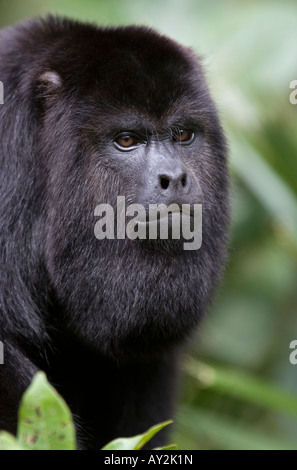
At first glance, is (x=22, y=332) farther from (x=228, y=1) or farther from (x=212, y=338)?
(x=228, y=1)

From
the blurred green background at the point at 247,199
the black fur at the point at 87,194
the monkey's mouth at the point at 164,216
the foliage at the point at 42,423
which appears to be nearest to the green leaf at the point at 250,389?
the blurred green background at the point at 247,199

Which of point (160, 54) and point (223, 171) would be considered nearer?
point (160, 54)

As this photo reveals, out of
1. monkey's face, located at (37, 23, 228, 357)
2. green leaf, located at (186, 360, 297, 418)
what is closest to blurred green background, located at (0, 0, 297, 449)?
green leaf, located at (186, 360, 297, 418)

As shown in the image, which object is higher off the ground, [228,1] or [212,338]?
[228,1]

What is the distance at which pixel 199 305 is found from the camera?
103 inches

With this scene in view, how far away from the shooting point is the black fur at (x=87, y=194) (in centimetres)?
244

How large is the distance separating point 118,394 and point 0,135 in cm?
107

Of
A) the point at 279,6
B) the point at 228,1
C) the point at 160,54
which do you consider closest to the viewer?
the point at 160,54

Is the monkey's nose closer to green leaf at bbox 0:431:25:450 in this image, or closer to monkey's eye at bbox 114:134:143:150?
monkey's eye at bbox 114:134:143:150

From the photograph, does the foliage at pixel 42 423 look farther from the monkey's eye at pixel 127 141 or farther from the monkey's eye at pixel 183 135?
the monkey's eye at pixel 183 135

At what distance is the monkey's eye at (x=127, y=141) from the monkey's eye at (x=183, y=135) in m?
0.13

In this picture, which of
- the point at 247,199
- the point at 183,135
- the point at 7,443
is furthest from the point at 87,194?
the point at 247,199

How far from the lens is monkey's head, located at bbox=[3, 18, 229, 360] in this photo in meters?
2.44

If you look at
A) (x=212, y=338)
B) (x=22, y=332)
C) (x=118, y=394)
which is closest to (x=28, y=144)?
(x=22, y=332)
